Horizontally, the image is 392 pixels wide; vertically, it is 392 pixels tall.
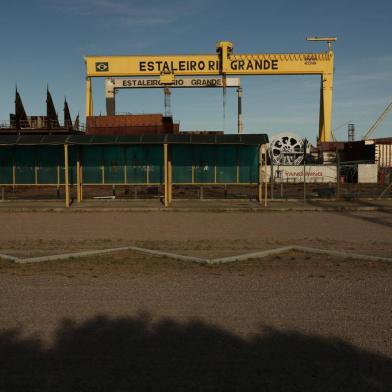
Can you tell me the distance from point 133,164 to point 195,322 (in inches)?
573

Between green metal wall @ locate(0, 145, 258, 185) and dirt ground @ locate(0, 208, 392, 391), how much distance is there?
929cm

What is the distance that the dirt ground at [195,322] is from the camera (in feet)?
12.3

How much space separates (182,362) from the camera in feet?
13.2

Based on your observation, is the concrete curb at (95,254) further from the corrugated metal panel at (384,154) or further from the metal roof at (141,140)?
the corrugated metal panel at (384,154)

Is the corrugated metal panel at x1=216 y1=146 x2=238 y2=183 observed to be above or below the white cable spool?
below

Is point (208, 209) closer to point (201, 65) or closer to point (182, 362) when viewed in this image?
point (182, 362)

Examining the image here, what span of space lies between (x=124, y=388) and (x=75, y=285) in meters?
3.25

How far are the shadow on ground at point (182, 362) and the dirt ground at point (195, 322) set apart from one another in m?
0.01

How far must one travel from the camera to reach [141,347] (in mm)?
4348

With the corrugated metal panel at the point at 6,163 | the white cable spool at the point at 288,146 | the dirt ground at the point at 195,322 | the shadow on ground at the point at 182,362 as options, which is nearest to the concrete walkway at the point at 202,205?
the corrugated metal panel at the point at 6,163

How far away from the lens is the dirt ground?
3.75 m

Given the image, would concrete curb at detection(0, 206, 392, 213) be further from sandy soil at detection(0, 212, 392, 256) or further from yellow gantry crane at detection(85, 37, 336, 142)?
yellow gantry crane at detection(85, 37, 336, 142)

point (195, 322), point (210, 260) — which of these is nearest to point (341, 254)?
point (210, 260)

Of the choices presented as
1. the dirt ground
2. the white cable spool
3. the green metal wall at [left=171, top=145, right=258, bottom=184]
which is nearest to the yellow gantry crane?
the white cable spool
